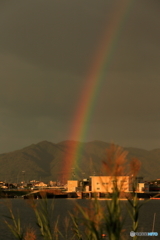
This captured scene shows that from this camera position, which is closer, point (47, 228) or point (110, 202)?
point (110, 202)

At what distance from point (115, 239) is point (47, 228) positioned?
3.62 meters

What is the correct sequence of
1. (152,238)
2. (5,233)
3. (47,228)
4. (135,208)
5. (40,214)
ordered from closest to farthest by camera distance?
1. (135,208)
2. (47,228)
3. (40,214)
4. (152,238)
5. (5,233)

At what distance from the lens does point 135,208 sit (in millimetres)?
11836

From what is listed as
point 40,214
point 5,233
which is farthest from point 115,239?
point 5,233

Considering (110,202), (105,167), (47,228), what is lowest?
(47,228)

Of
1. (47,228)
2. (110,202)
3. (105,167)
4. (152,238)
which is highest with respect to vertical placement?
(105,167)

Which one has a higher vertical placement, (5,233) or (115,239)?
(115,239)

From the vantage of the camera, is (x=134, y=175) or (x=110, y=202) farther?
(x=134, y=175)

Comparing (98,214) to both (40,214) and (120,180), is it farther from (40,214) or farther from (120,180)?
(40,214)

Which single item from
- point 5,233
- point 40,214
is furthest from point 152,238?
point 40,214

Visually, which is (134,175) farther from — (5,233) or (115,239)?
(5,233)

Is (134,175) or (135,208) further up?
(134,175)

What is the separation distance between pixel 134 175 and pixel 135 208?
117cm

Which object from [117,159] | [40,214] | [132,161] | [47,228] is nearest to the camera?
[117,159]
